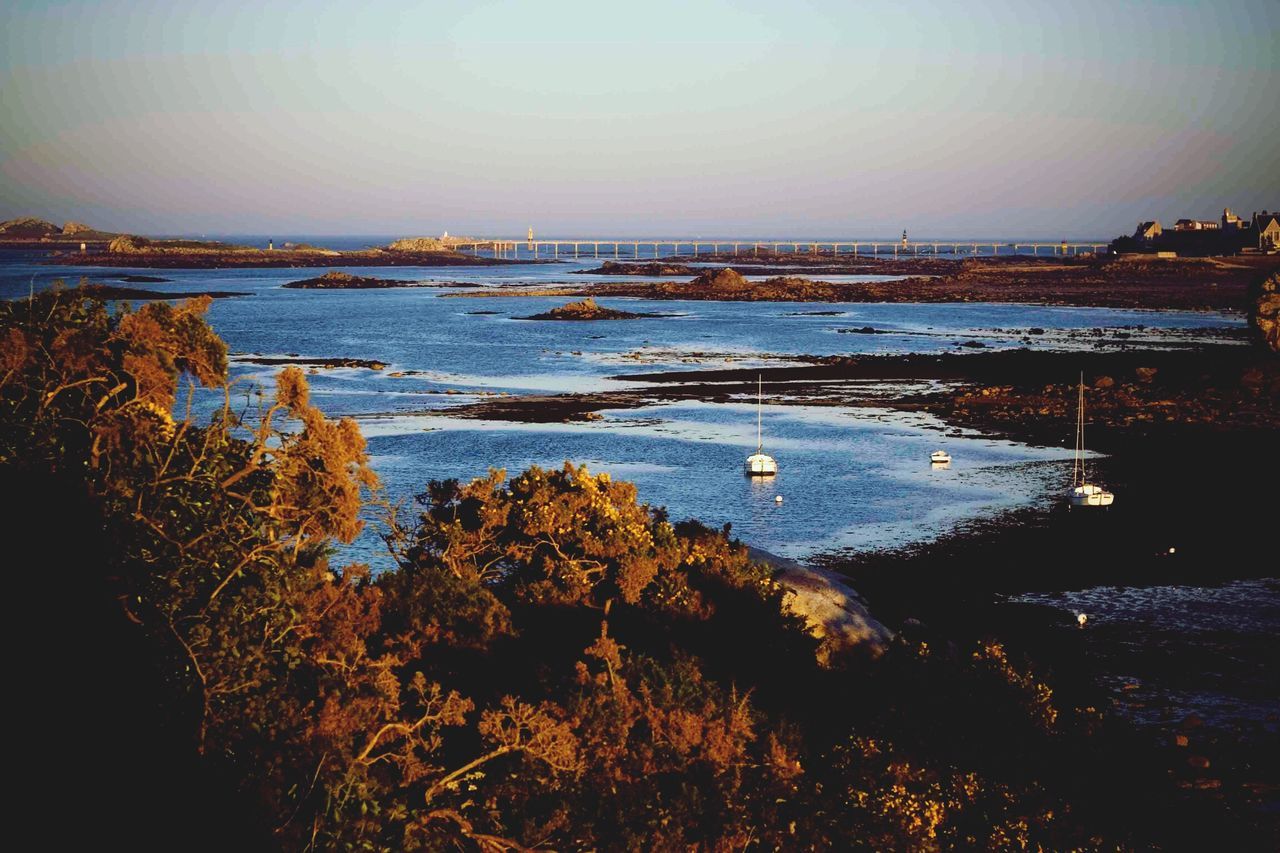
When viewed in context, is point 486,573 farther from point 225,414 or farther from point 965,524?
point 965,524

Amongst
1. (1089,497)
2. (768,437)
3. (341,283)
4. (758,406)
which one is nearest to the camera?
(1089,497)

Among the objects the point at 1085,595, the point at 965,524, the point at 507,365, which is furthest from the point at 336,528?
the point at 507,365

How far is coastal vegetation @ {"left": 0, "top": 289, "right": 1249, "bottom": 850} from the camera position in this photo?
10859 millimetres

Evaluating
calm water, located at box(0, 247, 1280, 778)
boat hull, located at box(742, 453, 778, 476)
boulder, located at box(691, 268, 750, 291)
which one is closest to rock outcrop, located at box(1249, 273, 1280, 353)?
calm water, located at box(0, 247, 1280, 778)

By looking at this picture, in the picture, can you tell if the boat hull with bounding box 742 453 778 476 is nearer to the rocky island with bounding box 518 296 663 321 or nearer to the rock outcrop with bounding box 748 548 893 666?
the rock outcrop with bounding box 748 548 893 666

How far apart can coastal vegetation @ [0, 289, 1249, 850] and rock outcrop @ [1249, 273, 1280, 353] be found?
57.4 m

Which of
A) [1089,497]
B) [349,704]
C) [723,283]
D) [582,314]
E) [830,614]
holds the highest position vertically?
[723,283]

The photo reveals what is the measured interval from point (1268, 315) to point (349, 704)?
6554 cm

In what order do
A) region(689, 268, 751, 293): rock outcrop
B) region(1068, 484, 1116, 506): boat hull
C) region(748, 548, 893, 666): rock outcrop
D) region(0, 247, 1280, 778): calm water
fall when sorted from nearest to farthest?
region(748, 548, 893, 666): rock outcrop < region(0, 247, 1280, 778): calm water < region(1068, 484, 1116, 506): boat hull < region(689, 268, 751, 293): rock outcrop

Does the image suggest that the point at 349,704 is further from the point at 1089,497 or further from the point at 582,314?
the point at 582,314

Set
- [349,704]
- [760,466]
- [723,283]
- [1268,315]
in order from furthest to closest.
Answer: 1. [723,283]
2. [1268,315]
3. [760,466]
4. [349,704]

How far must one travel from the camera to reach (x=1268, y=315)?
64.4 m

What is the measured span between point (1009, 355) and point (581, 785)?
64064 millimetres

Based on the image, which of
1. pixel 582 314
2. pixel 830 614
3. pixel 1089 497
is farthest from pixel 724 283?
pixel 830 614
